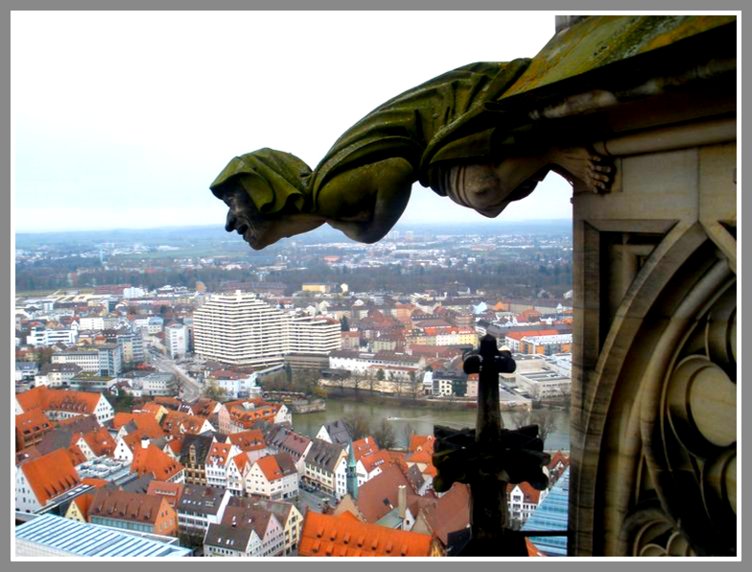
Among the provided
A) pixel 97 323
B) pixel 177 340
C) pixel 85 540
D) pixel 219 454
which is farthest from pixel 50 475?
pixel 177 340

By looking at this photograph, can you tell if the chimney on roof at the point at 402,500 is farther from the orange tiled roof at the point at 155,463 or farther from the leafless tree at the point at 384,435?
the orange tiled roof at the point at 155,463

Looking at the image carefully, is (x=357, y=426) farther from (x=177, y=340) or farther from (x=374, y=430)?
(x=177, y=340)

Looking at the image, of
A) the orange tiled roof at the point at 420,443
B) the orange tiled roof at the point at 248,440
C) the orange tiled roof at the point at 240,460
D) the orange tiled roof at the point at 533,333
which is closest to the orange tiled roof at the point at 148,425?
the orange tiled roof at the point at 248,440

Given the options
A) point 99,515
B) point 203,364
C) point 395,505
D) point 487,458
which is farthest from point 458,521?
point 203,364

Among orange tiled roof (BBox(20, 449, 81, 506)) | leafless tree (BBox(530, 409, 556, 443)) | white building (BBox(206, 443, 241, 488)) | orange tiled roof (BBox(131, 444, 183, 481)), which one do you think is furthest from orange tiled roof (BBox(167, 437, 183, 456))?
leafless tree (BBox(530, 409, 556, 443))

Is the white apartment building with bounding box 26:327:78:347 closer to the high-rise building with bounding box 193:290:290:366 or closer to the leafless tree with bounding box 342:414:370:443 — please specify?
the high-rise building with bounding box 193:290:290:366

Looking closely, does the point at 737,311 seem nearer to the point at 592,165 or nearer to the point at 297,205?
the point at 592,165
